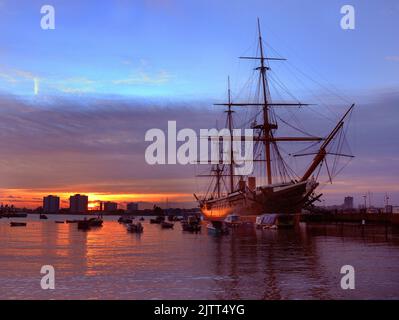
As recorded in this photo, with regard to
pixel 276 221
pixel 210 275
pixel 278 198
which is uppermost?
pixel 278 198

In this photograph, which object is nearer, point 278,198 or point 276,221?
point 276,221

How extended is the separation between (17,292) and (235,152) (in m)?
116

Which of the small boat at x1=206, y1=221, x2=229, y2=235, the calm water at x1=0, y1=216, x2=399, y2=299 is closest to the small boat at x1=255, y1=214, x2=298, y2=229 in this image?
the small boat at x1=206, y1=221, x2=229, y2=235

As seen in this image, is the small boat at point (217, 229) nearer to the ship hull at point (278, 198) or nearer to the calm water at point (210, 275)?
the ship hull at point (278, 198)

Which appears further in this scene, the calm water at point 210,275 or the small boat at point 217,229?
the small boat at point 217,229

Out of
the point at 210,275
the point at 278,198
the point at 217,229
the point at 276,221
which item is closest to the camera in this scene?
the point at 210,275

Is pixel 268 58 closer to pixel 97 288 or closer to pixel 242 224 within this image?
pixel 242 224

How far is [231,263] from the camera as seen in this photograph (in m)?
39.9

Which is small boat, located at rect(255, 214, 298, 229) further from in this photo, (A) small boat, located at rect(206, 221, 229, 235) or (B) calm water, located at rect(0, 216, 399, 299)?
(B) calm water, located at rect(0, 216, 399, 299)

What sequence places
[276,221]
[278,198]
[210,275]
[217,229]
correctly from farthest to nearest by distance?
[278,198], [276,221], [217,229], [210,275]

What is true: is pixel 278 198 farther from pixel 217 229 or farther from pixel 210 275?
pixel 210 275

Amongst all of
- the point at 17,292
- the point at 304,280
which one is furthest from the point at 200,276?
the point at 17,292

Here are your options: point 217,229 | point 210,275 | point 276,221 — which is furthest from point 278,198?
point 210,275

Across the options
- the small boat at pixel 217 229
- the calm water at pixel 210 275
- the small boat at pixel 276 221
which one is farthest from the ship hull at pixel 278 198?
the calm water at pixel 210 275
